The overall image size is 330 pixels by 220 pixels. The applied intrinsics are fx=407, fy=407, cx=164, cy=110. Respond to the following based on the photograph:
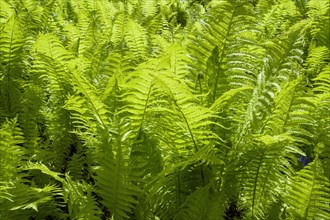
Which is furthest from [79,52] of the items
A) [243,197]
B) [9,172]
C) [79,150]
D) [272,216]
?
[272,216]

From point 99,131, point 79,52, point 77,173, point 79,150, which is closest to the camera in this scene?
point 99,131

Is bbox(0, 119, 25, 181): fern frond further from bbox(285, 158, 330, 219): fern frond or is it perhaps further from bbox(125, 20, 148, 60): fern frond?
bbox(125, 20, 148, 60): fern frond

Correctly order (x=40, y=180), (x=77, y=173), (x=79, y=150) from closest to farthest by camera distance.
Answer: (x=40, y=180)
(x=77, y=173)
(x=79, y=150)

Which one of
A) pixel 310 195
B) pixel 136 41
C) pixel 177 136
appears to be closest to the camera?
pixel 310 195

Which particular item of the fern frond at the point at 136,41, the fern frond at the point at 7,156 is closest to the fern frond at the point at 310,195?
the fern frond at the point at 7,156

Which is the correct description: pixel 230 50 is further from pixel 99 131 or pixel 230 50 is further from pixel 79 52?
pixel 79 52

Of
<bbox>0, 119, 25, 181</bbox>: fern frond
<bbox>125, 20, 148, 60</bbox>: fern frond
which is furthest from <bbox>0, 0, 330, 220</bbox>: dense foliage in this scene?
<bbox>125, 20, 148, 60</bbox>: fern frond

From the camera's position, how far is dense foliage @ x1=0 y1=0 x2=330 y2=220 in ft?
4.29

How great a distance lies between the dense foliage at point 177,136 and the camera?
1.31m

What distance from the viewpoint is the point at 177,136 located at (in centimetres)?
143

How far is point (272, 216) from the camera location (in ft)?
4.52

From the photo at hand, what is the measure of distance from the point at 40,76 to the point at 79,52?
1.47 ft

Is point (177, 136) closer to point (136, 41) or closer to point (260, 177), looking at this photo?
point (260, 177)

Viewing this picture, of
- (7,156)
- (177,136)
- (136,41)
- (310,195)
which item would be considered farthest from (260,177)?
(136,41)
